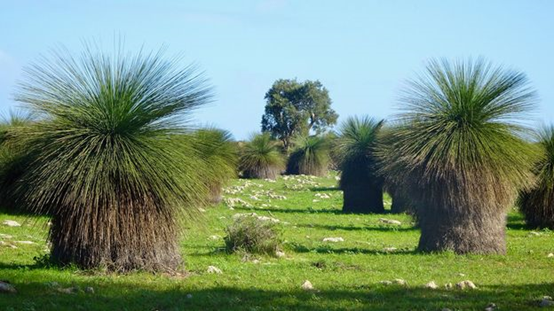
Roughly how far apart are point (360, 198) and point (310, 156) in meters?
25.7

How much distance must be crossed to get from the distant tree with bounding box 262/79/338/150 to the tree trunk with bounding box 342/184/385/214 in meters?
60.8

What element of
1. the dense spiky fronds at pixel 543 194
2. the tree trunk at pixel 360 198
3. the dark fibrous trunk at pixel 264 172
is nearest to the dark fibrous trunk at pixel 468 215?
the dense spiky fronds at pixel 543 194

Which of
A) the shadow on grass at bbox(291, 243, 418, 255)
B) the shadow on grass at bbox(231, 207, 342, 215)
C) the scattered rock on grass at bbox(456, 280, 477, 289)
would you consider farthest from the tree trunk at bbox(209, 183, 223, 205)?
the scattered rock on grass at bbox(456, 280, 477, 289)

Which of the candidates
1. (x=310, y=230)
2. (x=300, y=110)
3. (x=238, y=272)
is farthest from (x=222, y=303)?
(x=300, y=110)

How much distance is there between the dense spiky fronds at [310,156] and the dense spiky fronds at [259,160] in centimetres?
490

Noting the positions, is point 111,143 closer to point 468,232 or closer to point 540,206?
point 468,232

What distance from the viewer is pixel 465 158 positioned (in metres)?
17.1

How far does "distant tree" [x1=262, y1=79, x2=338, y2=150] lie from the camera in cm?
9394

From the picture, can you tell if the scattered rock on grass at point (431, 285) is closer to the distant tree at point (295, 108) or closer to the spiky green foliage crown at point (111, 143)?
the spiky green foliage crown at point (111, 143)

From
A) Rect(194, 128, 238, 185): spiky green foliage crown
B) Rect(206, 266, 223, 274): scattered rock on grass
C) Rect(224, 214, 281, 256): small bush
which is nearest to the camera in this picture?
Rect(206, 266, 223, 274): scattered rock on grass

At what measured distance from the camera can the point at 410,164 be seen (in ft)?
56.9

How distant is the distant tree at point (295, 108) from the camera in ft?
308

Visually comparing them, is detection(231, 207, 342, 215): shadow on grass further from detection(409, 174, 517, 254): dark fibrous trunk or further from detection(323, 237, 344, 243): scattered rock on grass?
detection(409, 174, 517, 254): dark fibrous trunk

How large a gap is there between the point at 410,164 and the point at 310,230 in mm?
6584
